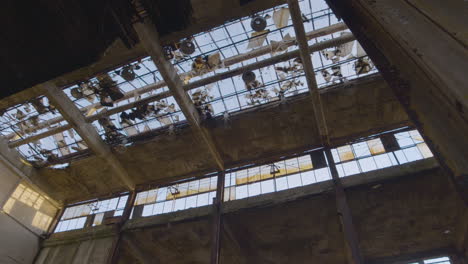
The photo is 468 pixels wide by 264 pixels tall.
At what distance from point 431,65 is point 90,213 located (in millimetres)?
19674

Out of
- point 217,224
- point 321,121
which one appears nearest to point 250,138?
point 321,121

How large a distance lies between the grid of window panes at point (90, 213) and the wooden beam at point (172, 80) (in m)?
6.77

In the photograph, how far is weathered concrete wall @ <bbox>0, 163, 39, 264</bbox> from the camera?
1472cm

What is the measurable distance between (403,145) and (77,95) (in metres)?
15.6

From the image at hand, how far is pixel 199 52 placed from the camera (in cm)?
1216

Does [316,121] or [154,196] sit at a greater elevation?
[316,121]

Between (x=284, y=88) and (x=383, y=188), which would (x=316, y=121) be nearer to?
(x=284, y=88)

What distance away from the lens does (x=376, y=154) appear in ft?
Result: 45.6

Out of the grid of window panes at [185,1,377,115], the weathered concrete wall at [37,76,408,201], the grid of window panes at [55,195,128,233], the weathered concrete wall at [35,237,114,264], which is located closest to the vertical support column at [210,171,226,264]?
the weathered concrete wall at [37,76,408,201]

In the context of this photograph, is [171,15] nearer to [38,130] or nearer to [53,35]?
[53,35]

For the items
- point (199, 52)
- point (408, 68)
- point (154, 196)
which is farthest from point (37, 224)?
point (408, 68)

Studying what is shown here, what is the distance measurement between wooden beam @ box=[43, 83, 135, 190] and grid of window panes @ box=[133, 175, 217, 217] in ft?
5.03

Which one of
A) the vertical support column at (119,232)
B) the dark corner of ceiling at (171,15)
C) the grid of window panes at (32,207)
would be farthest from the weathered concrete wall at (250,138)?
the dark corner of ceiling at (171,15)

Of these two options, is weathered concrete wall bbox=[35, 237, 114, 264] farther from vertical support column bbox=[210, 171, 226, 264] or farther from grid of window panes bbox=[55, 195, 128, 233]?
vertical support column bbox=[210, 171, 226, 264]
